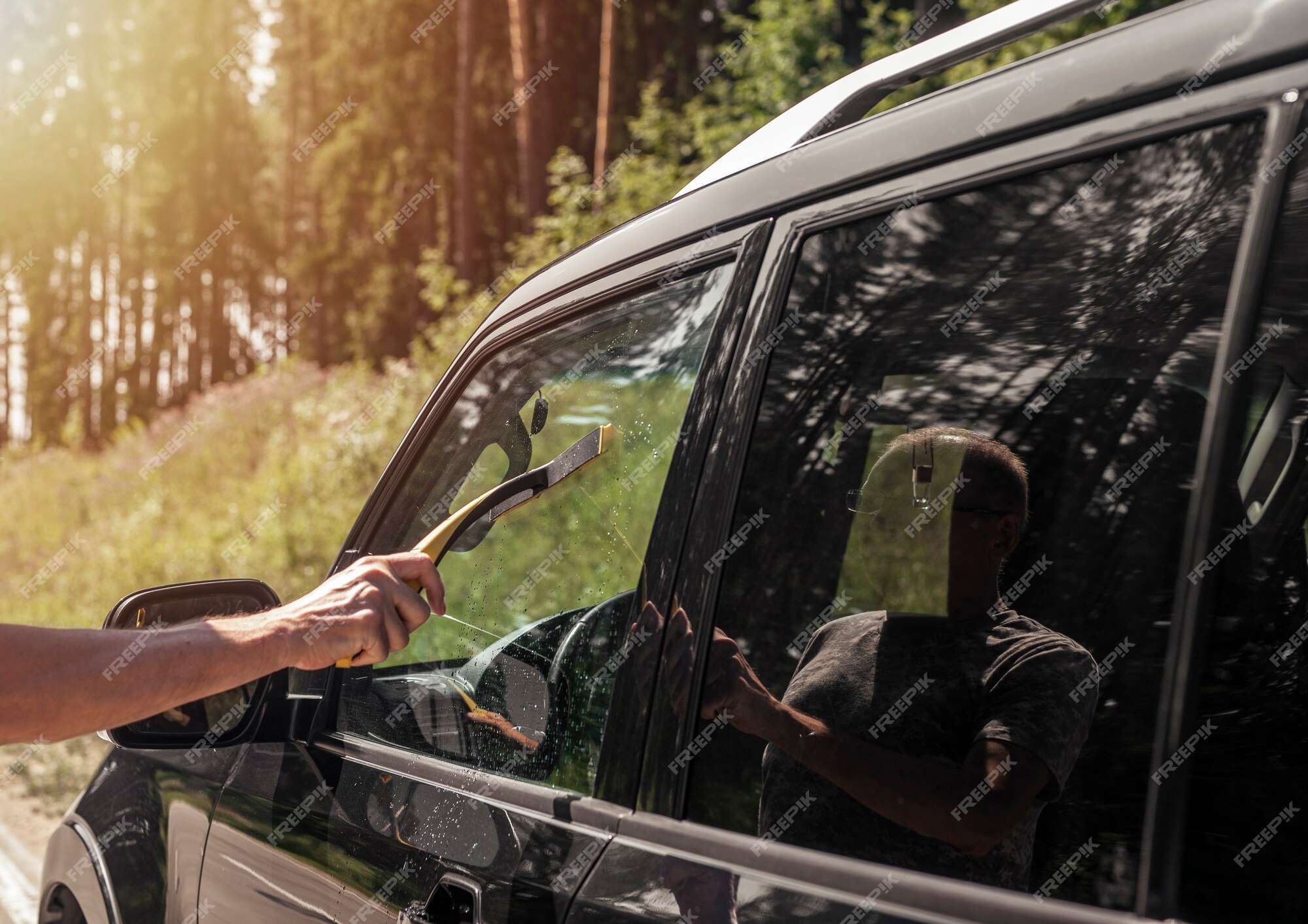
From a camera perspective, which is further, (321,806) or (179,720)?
(179,720)

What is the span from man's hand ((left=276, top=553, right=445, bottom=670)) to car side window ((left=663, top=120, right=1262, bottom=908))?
49 centimetres

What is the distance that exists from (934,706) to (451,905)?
2.68 feet

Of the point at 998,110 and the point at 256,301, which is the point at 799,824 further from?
the point at 256,301

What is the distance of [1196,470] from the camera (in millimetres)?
1060

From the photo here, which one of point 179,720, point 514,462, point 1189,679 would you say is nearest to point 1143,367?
point 1189,679

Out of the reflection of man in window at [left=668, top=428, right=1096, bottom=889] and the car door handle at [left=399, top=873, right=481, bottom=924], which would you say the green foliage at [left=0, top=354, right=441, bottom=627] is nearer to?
the car door handle at [left=399, top=873, right=481, bottom=924]

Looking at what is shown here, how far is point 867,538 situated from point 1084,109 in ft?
2.47

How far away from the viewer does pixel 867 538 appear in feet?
5.57

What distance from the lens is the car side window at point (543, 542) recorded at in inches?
65.1

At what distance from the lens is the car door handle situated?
158 centimetres

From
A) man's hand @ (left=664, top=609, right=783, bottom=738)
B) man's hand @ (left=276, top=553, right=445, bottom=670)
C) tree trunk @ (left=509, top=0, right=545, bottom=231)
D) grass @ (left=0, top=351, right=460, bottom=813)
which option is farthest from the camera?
tree trunk @ (left=509, top=0, right=545, bottom=231)

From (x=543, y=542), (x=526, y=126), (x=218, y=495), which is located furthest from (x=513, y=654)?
(x=218, y=495)

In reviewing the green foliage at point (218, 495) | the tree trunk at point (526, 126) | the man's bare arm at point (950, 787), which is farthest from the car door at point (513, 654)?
the tree trunk at point (526, 126)

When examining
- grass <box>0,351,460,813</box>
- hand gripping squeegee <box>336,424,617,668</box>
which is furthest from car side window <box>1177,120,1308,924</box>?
grass <box>0,351,460,813</box>
